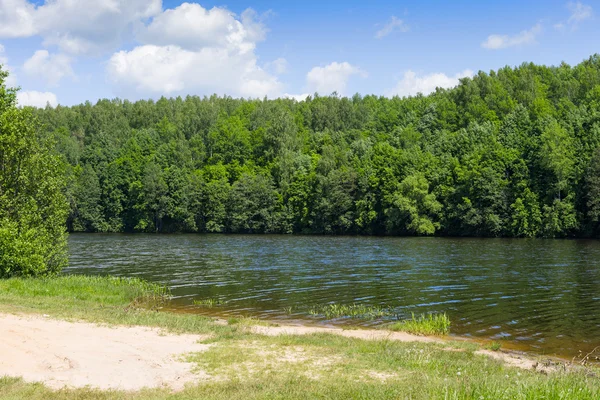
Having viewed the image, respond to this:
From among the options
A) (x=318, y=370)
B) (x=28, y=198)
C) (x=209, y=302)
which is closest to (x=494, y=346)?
(x=318, y=370)

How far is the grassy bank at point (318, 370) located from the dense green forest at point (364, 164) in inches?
3067

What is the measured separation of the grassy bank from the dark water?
603 centimetres

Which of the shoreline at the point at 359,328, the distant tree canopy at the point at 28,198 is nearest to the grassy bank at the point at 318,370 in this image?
the shoreline at the point at 359,328

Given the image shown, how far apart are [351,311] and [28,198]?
66.7 ft

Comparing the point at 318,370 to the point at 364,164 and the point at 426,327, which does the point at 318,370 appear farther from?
the point at 364,164

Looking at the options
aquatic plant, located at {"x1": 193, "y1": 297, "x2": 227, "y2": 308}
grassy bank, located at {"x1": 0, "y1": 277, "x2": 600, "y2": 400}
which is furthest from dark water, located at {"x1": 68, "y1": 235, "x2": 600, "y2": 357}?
grassy bank, located at {"x1": 0, "y1": 277, "x2": 600, "y2": 400}

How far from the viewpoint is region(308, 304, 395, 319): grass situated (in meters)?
26.9

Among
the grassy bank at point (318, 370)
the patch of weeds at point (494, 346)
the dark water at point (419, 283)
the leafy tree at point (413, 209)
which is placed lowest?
the dark water at point (419, 283)

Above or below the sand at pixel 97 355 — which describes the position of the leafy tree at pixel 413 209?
above

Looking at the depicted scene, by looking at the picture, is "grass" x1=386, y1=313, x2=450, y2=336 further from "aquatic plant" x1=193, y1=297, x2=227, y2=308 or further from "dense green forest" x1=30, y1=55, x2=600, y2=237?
"dense green forest" x1=30, y1=55, x2=600, y2=237

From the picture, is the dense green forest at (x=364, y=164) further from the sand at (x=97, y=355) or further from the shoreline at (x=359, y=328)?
the sand at (x=97, y=355)

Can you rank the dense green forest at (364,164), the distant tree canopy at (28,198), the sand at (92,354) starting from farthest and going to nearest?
1. the dense green forest at (364,164)
2. the distant tree canopy at (28,198)
3. the sand at (92,354)

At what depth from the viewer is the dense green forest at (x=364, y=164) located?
306ft

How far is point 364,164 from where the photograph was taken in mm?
117312
